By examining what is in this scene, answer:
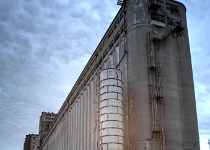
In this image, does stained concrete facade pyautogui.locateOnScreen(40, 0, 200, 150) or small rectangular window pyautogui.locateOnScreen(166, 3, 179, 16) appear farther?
small rectangular window pyautogui.locateOnScreen(166, 3, 179, 16)

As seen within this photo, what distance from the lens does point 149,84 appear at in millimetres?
23328

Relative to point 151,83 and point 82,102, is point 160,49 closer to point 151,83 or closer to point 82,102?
point 151,83

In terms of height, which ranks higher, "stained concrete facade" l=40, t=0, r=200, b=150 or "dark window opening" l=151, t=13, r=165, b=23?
"dark window opening" l=151, t=13, r=165, b=23

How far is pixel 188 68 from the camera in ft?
83.4

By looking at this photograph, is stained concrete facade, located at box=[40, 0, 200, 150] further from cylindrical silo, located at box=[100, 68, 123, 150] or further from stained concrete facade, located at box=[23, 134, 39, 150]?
stained concrete facade, located at box=[23, 134, 39, 150]

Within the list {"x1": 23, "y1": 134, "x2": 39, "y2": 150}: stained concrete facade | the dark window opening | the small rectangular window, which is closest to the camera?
the dark window opening

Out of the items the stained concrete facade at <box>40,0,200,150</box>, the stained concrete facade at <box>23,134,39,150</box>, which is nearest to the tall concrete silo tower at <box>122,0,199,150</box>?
the stained concrete facade at <box>40,0,200,150</box>

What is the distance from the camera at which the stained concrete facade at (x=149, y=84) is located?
22.4 m

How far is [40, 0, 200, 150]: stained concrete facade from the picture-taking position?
2244cm

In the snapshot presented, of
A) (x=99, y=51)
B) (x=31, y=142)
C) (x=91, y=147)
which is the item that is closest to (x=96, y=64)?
(x=99, y=51)

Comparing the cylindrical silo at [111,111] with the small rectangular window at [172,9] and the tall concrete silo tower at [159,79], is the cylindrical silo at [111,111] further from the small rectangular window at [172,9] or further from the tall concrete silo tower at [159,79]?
the small rectangular window at [172,9]

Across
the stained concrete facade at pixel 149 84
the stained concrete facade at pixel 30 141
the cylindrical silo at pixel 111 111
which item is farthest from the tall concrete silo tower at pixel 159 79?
the stained concrete facade at pixel 30 141

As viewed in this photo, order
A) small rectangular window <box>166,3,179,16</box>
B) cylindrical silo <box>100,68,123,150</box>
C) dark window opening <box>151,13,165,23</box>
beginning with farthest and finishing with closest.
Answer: small rectangular window <box>166,3,179,16</box> < dark window opening <box>151,13,165,23</box> < cylindrical silo <box>100,68,123,150</box>

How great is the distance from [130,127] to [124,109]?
6.38ft
